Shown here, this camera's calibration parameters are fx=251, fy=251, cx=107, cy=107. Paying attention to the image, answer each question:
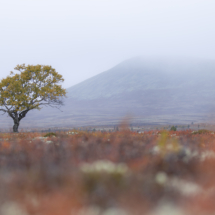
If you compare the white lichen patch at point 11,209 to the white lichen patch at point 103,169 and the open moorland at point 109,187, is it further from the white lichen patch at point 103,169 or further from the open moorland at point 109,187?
the white lichen patch at point 103,169

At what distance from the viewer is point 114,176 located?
232cm

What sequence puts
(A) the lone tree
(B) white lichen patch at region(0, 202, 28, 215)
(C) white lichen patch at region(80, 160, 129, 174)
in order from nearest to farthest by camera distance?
1. (B) white lichen patch at region(0, 202, 28, 215)
2. (C) white lichen patch at region(80, 160, 129, 174)
3. (A) the lone tree

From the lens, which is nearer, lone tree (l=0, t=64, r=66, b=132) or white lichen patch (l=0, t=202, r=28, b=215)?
white lichen patch (l=0, t=202, r=28, b=215)

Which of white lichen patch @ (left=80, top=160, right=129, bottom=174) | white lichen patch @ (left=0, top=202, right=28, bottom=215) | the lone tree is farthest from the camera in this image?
the lone tree

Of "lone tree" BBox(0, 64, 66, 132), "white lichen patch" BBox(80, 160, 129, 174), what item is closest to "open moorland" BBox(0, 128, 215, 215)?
"white lichen patch" BBox(80, 160, 129, 174)

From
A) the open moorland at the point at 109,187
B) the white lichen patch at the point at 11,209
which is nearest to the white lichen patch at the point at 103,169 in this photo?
the open moorland at the point at 109,187

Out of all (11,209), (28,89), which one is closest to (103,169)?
(11,209)

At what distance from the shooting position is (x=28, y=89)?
2819 cm

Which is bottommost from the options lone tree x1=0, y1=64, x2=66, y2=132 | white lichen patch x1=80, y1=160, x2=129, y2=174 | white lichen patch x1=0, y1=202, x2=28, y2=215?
white lichen patch x1=0, y1=202, x2=28, y2=215

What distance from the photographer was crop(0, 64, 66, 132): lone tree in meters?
27.0

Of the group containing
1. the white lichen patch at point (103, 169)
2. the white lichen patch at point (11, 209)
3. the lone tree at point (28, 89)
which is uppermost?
the lone tree at point (28, 89)

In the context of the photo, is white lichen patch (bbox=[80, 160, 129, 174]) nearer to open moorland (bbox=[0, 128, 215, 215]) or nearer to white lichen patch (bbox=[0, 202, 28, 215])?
open moorland (bbox=[0, 128, 215, 215])

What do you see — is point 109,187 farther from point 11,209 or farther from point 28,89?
point 28,89

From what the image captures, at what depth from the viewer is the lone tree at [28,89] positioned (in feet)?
88.6
